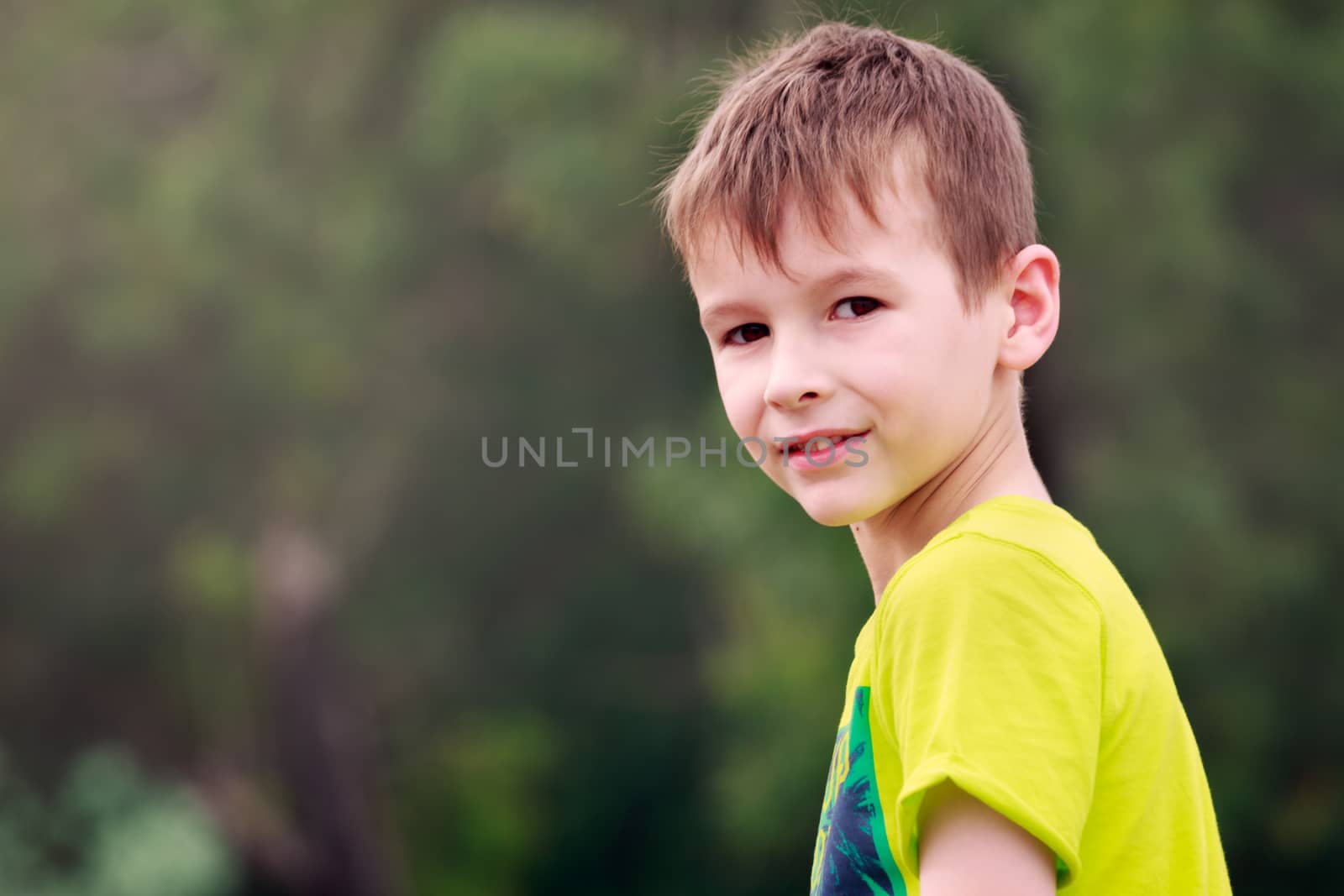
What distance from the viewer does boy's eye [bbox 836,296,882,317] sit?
1.17 meters

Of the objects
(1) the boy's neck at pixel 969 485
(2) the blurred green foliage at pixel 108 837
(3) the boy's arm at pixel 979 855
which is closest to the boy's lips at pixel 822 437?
(1) the boy's neck at pixel 969 485

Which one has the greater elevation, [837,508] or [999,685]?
[837,508]

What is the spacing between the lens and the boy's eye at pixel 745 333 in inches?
48.6

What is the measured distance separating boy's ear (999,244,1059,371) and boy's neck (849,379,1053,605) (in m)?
0.05

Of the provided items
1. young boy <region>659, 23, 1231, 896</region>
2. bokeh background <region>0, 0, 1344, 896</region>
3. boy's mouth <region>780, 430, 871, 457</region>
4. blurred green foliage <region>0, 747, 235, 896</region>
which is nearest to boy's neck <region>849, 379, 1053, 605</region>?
young boy <region>659, 23, 1231, 896</region>

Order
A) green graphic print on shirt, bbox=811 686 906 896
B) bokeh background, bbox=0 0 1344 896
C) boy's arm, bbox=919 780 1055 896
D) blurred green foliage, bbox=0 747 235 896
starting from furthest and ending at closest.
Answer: blurred green foliage, bbox=0 747 235 896 → bokeh background, bbox=0 0 1344 896 → green graphic print on shirt, bbox=811 686 906 896 → boy's arm, bbox=919 780 1055 896

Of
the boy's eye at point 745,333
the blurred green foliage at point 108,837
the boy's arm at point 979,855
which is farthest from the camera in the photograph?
the blurred green foliage at point 108,837

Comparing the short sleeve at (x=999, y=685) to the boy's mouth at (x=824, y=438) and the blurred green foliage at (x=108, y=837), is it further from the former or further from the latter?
the blurred green foliage at (x=108, y=837)

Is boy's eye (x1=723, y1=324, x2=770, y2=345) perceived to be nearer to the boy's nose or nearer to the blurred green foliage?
the boy's nose

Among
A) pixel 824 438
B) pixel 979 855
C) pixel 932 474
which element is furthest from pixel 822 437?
pixel 979 855

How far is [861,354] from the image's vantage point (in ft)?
3.82

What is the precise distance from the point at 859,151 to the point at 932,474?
28 cm

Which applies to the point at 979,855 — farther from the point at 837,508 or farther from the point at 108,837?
the point at 108,837
